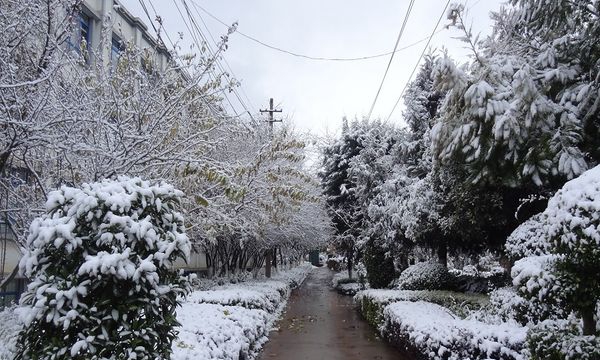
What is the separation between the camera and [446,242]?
15.0 meters

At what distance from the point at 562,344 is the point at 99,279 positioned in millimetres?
4059

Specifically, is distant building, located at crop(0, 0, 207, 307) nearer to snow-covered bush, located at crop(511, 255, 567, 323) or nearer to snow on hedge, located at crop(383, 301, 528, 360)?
snow-covered bush, located at crop(511, 255, 567, 323)

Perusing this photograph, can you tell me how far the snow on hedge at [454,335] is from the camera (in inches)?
242

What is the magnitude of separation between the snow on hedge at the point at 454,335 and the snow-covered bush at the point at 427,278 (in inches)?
184

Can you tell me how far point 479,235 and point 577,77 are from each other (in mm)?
4068

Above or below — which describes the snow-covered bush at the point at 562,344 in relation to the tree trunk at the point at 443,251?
below

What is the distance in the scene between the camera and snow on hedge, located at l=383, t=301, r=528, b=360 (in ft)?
20.2

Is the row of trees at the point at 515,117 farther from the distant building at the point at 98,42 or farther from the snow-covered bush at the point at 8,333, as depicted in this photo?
the snow-covered bush at the point at 8,333

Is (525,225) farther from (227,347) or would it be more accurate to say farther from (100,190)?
(100,190)

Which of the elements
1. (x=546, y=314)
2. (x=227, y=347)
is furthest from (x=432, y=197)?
(x=227, y=347)

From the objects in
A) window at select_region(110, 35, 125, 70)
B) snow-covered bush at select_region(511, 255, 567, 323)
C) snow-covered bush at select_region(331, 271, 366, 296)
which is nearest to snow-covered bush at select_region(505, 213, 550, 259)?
snow-covered bush at select_region(511, 255, 567, 323)

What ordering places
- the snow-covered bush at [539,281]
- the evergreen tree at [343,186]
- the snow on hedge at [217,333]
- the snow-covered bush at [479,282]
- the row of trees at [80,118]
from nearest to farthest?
the snow-covered bush at [539,281], the row of trees at [80,118], the snow on hedge at [217,333], the snow-covered bush at [479,282], the evergreen tree at [343,186]

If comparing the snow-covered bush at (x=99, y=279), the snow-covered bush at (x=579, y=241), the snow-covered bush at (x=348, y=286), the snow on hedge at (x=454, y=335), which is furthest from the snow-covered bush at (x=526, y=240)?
the snow-covered bush at (x=348, y=286)

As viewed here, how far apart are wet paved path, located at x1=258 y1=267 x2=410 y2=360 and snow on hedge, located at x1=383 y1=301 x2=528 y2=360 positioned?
3.34 feet
